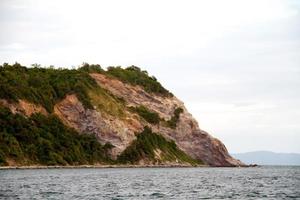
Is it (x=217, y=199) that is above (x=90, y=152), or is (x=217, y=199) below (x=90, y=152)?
below

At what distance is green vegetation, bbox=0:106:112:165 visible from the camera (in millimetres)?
158750

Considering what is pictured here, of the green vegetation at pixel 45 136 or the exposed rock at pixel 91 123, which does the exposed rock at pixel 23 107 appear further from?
the exposed rock at pixel 91 123

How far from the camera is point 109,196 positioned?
209ft

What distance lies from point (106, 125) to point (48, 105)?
1969 centimetres

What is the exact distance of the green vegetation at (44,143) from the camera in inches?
6250

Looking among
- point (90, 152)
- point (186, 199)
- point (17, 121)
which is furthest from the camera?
point (90, 152)

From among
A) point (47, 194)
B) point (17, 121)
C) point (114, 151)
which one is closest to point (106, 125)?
point (114, 151)

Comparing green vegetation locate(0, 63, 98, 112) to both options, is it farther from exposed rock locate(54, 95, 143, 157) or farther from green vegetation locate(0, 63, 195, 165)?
exposed rock locate(54, 95, 143, 157)

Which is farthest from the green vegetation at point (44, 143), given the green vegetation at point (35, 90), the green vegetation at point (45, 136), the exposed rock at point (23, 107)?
the green vegetation at point (35, 90)

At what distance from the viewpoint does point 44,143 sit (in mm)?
168500

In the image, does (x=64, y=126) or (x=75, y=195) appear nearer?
(x=75, y=195)

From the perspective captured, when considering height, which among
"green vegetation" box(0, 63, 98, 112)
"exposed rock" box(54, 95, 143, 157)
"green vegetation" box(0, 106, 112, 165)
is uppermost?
"green vegetation" box(0, 63, 98, 112)

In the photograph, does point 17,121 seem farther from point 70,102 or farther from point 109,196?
point 109,196

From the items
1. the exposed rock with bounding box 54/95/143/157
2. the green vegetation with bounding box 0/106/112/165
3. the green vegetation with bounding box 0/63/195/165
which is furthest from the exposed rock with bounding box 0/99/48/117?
the exposed rock with bounding box 54/95/143/157
